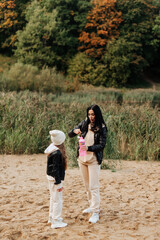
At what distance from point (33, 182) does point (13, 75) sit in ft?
45.3

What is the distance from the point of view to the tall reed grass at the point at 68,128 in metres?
8.44

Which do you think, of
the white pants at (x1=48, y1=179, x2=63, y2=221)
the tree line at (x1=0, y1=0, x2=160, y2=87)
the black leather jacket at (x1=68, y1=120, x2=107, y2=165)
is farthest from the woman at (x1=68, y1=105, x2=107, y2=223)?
Answer: the tree line at (x1=0, y1=0, x2=160, y2=87)

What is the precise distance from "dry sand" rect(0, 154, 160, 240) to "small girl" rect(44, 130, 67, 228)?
0.64 ft

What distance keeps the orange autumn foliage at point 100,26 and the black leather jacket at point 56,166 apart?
2562 centimetres

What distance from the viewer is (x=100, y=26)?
29.2 metres

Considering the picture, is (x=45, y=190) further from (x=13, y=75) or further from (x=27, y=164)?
(x=13, y=75)

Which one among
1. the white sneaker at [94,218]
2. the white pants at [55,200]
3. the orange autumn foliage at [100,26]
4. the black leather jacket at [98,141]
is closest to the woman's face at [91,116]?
the black leather jacket at [98,141]

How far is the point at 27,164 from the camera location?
7762 millimetres

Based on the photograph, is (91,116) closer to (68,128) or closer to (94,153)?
(94,153)

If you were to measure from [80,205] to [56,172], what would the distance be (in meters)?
1.31

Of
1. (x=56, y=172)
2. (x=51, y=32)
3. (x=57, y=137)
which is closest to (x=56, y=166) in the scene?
(x=56, y=172)

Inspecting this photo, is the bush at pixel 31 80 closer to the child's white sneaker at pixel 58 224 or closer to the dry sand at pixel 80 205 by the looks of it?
the dry sand at pixel 80 205

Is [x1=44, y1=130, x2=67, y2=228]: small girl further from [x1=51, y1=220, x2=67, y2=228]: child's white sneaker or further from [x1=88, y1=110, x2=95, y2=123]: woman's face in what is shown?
[x1=88, y1=110, x2=95, y2=123]: woman's face

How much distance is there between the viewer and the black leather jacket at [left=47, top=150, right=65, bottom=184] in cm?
375
